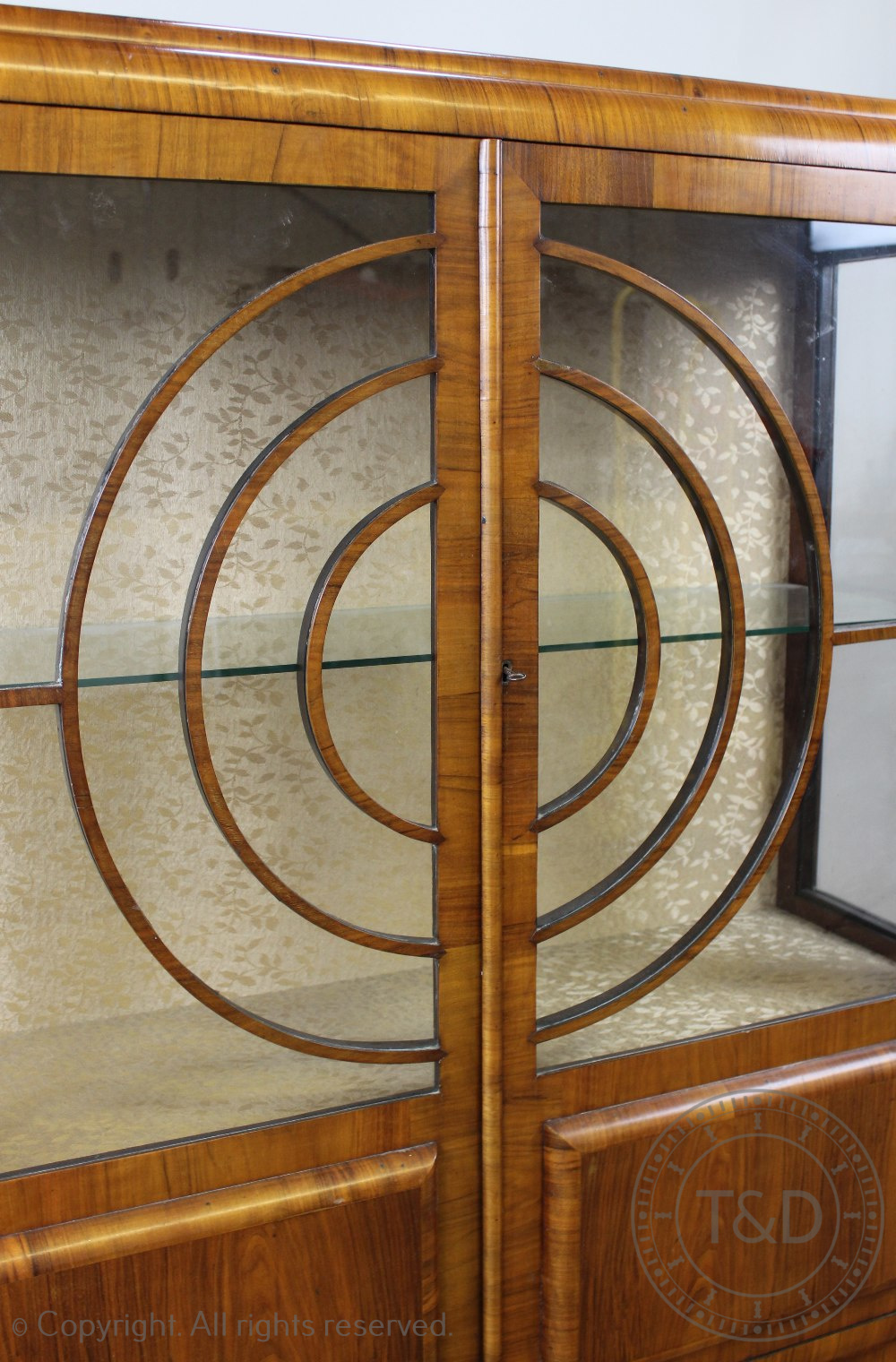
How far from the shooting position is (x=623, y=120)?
2.47ft

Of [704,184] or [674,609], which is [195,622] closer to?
[674,609]

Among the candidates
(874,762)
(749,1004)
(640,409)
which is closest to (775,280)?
(640,409)

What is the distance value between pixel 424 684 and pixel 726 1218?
19.6 inches

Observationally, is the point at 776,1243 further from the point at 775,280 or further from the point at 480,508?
the point at 775,280

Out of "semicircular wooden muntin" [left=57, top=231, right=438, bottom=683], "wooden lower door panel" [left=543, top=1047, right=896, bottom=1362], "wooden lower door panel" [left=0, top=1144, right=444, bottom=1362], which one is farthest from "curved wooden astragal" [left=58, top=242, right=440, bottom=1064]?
"wooden lower door panel" [left=543, top=1047, right=896, bottom=1362]

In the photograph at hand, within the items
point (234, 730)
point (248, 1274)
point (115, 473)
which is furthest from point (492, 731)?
point (248, 1274)

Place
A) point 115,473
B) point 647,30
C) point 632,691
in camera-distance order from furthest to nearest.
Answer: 1. point 647,30
2. point 632,691
3. point 115,473

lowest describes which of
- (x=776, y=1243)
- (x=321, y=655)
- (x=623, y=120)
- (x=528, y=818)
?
(x=776, y=1243)

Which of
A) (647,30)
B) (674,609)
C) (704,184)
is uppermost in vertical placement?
(647,30)

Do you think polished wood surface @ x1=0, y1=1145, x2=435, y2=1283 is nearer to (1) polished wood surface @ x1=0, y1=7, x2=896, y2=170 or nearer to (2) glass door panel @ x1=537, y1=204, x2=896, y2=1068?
(2) glass door panel @ x1=537, y1=204, x2=896, y2=1068

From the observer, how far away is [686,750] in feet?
2.82

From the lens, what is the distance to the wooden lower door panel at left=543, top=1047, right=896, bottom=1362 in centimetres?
86

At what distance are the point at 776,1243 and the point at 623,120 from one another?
0.85 m

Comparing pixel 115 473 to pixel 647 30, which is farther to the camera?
pixel 647 30
